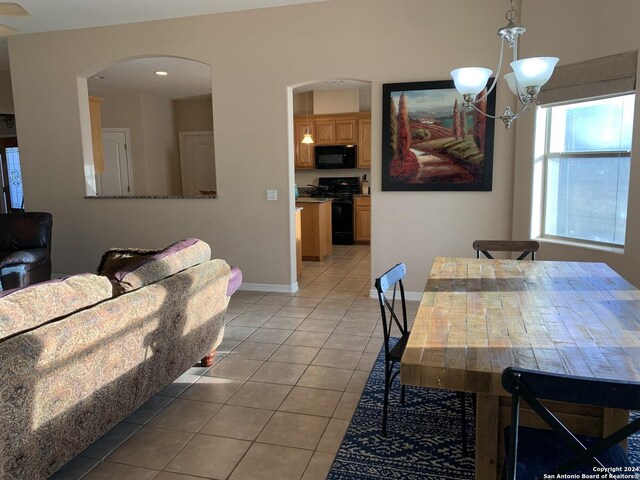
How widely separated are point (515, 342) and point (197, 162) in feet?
28.8

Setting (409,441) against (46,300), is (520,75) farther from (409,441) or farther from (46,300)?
(46,300)

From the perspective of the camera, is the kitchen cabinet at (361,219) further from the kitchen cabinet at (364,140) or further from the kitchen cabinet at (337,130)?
the kitchen cabinet at (337,130)

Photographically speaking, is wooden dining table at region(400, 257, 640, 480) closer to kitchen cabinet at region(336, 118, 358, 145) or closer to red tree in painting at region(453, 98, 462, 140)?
red tree in painting at region(453, 98, 462, 140)

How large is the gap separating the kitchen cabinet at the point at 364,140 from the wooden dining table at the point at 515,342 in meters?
6.16

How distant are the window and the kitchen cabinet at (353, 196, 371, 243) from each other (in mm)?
4161

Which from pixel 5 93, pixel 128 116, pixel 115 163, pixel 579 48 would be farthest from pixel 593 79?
pixel 5 93

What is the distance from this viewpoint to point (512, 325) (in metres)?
1.91

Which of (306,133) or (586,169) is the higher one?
(306,133)

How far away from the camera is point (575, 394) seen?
1.21 meters

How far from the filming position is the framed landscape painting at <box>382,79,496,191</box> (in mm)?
4461

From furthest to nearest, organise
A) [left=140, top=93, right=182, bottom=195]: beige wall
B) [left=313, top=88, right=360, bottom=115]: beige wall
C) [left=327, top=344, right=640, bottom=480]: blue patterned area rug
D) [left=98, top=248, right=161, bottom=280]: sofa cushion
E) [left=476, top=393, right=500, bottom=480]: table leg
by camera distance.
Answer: [left=140, top=93, right=182, bottom=195]: beige wall → [left=313, top=88, right=360, bottom=115]: beige wall → [left=98, top=248, right=161, bottom=280]: sofa cushion → [left=327, top=344, right=640, bottom=480]: blue patterned area rug → [left=476, top=393, right=500, bottom=480]: table leg

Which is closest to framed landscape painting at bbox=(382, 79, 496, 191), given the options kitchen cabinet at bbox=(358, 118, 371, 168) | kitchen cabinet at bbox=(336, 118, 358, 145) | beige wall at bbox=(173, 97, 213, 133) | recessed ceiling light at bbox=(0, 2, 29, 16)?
recessed ceiling light at bbox=(0, 2, 29, 16)

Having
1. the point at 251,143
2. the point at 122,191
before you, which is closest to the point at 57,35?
the point at 251,143

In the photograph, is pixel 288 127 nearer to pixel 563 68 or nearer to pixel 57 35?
pixel 563 68
